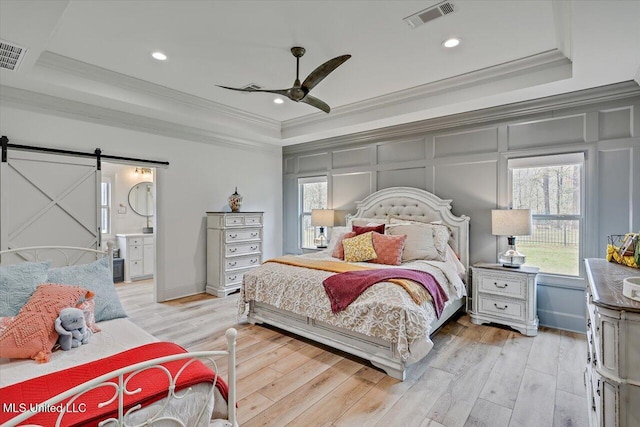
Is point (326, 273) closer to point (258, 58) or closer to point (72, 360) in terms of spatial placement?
point (72, 360)

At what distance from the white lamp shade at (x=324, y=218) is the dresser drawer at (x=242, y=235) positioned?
993 mm

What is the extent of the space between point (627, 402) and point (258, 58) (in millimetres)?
3488

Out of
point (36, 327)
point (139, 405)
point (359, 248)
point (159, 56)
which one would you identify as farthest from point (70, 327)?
point (359, 248)

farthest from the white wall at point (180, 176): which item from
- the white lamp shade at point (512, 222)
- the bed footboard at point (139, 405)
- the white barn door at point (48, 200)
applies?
the white lamp shade at point (512, 222)

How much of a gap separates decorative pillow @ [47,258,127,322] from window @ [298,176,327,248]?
12.6 feet

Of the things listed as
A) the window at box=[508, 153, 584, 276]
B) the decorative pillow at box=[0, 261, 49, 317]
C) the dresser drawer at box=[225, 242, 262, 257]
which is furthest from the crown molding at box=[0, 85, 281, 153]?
the window at box=[508, 153, 584, 276]

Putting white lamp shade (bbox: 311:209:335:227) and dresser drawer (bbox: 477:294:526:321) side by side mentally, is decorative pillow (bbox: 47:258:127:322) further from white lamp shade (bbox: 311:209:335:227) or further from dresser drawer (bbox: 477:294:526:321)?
dresser drawer (bbox: 477:294:526:321)

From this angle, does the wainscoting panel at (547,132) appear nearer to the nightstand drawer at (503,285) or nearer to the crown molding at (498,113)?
the crown molding at (498,113)

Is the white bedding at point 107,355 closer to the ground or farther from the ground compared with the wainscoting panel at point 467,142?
closer to the ground

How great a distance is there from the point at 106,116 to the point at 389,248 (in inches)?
154

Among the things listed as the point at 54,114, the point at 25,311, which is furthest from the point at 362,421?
the point at 54,114

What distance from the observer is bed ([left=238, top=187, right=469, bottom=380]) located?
2.47m

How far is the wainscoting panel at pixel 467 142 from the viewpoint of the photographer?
3996 millimetres

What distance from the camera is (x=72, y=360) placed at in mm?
1658
